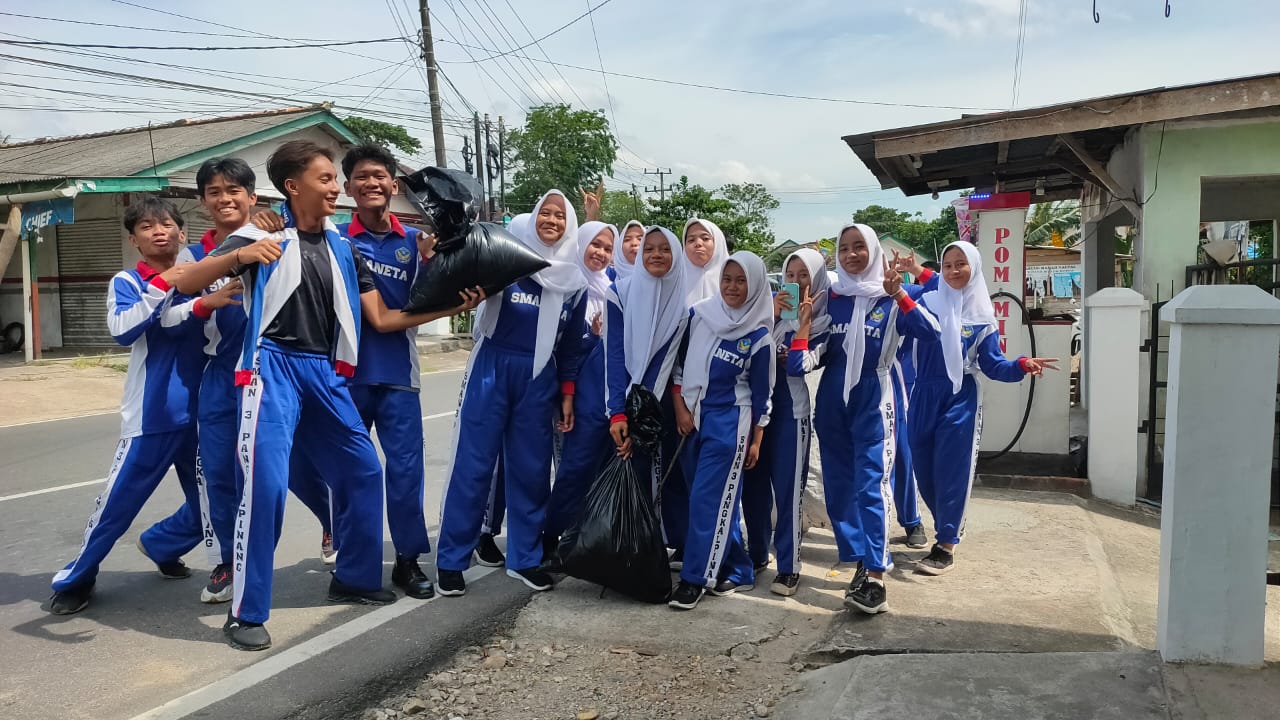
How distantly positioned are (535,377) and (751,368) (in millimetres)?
1026

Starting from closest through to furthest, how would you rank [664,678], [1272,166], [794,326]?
1. [664,678]
2. [794,326]
3. [1272,166]

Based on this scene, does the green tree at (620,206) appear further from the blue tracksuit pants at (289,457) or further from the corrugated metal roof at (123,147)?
the blue tracksuit pants at (289,457)

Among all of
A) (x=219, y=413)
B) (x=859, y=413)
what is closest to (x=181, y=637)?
(x=219, y=413)

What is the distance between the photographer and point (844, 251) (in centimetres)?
457

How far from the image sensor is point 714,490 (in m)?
4.37

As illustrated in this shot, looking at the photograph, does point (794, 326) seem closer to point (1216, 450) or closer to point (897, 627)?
point (897, 627)

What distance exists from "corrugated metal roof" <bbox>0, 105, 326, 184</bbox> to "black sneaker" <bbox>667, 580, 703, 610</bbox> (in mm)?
14056

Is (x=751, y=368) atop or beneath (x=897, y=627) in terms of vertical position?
atop

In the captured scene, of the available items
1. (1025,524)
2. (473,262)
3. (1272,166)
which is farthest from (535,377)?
(1272,166)

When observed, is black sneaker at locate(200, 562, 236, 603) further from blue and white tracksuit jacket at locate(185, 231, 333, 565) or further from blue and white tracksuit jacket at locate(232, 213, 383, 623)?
blue and white tracksuit jacket at locate(232, 213, 383, 623)

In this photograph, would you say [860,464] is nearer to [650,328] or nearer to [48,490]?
[650,328]

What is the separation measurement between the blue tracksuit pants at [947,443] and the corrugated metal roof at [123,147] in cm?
1404

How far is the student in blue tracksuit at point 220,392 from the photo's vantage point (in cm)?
418

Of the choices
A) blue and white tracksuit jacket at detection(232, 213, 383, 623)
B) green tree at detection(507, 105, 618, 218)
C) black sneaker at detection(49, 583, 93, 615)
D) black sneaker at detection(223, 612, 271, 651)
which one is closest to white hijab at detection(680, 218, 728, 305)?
blue and white tracksuit jacket at detection(232, 213, 383, 623)
